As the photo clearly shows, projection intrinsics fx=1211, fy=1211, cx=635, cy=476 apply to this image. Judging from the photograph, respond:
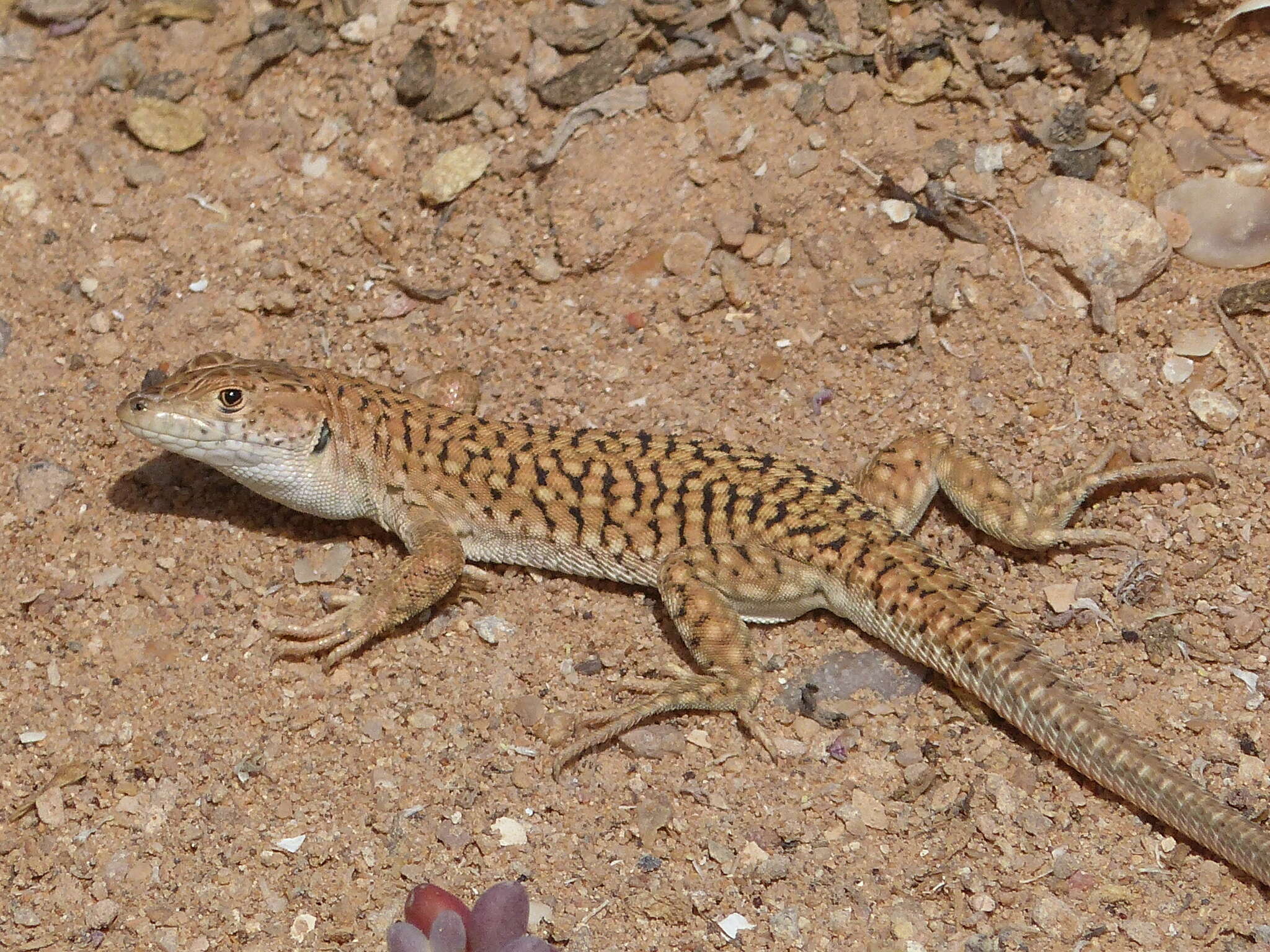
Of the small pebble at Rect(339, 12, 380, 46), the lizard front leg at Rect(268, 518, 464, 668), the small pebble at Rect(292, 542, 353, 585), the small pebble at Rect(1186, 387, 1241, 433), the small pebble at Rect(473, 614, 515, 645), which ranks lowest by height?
the small pebble at Rect(292, 542, 353, 585)

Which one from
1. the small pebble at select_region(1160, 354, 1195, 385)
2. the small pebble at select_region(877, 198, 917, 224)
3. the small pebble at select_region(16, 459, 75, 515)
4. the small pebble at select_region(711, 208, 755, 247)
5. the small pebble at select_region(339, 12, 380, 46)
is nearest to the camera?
the small pebble at select_region(1160, 354, 1195, 385)

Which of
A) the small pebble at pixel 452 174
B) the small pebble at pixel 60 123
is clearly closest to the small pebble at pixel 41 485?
the small pebble at pixel 60 123

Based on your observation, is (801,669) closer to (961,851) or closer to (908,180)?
(961,851)

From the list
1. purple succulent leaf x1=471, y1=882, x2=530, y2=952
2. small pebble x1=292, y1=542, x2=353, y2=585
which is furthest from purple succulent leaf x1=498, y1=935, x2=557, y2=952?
small pebble x1=292, y1=542, x2=353, y2=585

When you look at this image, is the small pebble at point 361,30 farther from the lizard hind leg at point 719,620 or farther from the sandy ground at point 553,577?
the lizard hind leg at point 719,620

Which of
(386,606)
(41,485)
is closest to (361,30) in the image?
(41,485)

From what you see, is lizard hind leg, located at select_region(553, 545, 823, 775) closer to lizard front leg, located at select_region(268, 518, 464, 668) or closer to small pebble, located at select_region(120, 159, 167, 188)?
lizard front leg, located at select_region(268, 518, 464, 668)

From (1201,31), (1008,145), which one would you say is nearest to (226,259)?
(1008,145)
